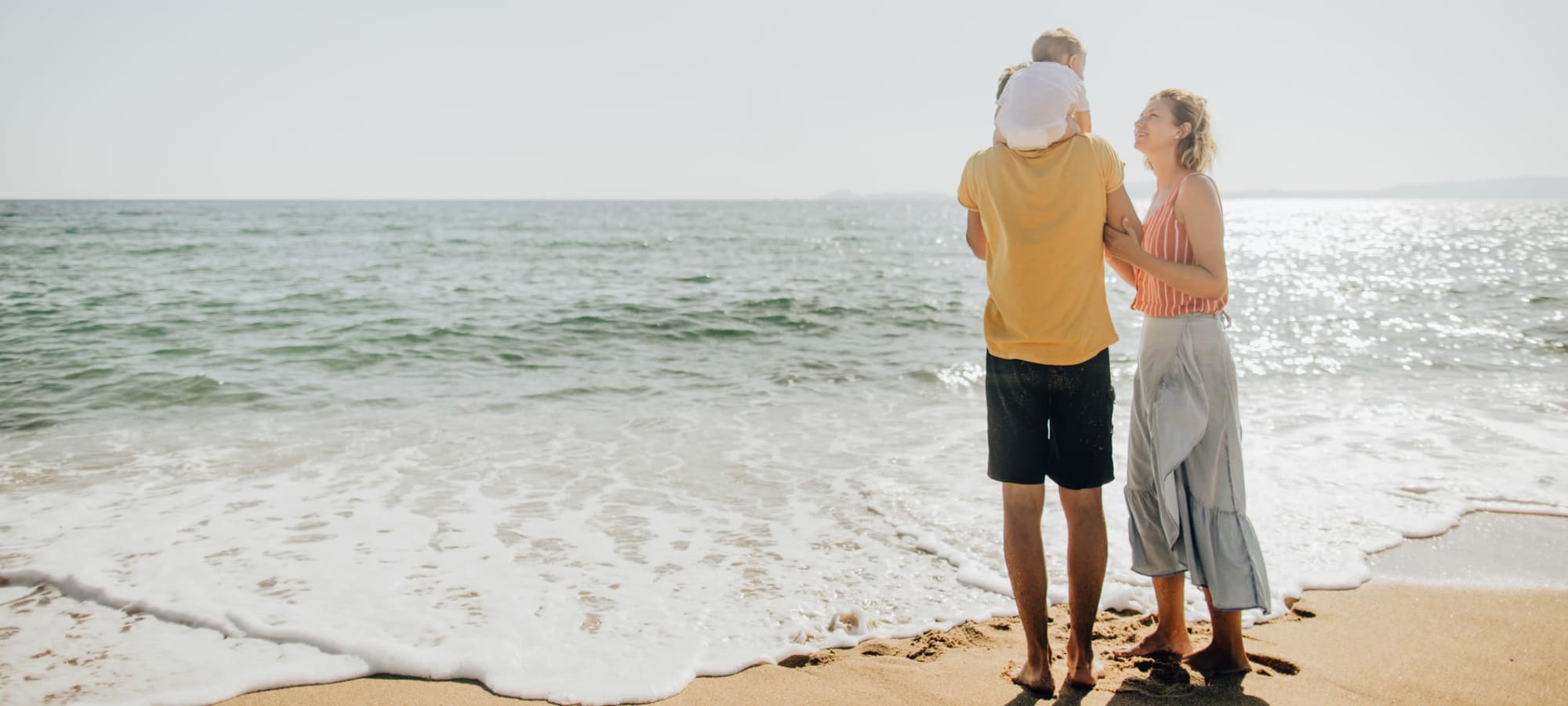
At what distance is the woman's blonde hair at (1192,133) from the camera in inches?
103

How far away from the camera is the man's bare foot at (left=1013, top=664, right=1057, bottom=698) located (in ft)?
8.73

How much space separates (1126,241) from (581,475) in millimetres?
3828

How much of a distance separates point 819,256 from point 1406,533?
21783mm

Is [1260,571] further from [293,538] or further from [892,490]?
[293,538]

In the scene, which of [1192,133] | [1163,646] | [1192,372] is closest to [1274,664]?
[1163,646]

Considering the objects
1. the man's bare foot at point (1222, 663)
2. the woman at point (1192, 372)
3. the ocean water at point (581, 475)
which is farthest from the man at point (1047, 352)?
the ocean water at point (581, 475)

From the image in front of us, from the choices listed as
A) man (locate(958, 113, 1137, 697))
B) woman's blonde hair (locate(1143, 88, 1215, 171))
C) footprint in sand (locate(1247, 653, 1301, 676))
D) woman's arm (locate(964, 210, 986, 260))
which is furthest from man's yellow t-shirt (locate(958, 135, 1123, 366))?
footprint in sand (locate(1247, 653, 1301, 676))

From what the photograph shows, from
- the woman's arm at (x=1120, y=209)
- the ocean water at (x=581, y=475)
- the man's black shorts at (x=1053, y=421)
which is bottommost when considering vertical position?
the ocean water at (x=581, y=475)

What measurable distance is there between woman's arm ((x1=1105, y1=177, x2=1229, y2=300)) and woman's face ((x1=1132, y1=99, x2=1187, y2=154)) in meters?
0.15

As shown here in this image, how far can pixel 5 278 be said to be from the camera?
1656cm

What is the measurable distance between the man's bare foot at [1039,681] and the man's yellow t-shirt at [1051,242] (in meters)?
0.94

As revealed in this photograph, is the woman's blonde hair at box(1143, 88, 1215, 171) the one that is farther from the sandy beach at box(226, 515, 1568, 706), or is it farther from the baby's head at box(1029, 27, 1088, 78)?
the sandy beach at box(226, 515, 1568, 706)

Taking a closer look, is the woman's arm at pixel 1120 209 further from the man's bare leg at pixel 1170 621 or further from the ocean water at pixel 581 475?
the ocean water at pixel 581 475

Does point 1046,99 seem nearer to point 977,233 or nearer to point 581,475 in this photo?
point 977,233
